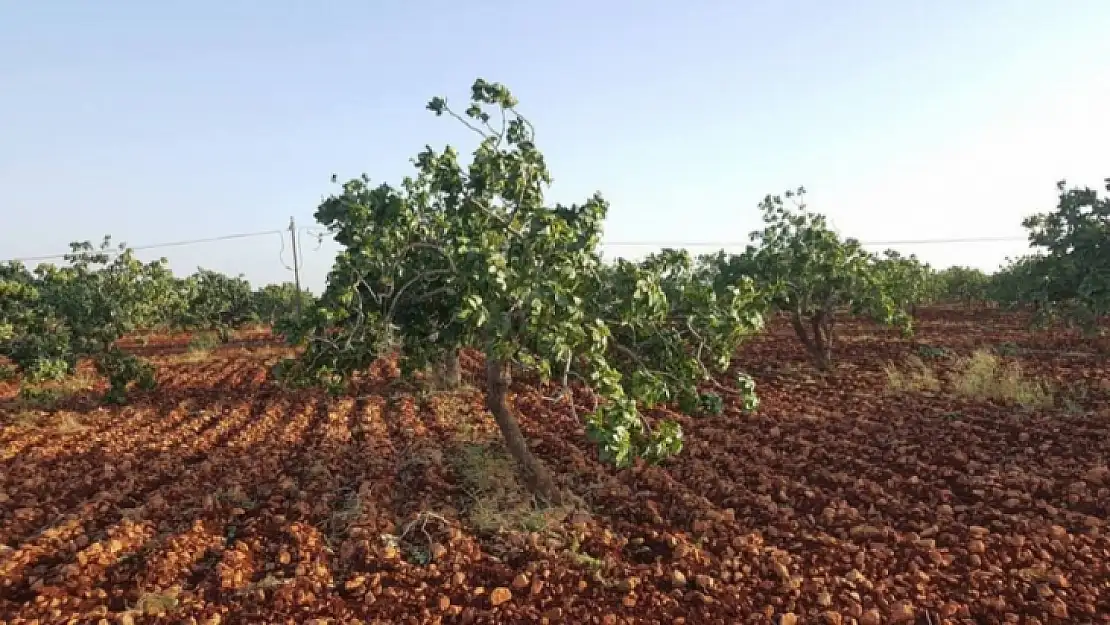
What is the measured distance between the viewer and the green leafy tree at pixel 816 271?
13125 mm

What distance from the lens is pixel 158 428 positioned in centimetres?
1106

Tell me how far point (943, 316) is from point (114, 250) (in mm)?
28412

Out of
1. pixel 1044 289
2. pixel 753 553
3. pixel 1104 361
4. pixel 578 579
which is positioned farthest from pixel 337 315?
pixel 1104 361

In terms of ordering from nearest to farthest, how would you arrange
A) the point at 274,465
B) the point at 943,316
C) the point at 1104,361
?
the point at 274,465 < the point at 1104,361 < the point at 943,316

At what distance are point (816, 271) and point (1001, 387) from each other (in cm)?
386

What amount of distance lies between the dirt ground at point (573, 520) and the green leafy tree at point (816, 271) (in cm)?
287

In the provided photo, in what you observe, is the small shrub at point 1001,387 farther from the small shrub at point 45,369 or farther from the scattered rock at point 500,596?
the small shrub at point 45,369

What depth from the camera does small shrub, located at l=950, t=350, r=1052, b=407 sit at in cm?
998

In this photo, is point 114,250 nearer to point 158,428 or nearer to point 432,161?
point 158,428

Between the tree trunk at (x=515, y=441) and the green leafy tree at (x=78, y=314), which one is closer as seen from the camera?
the tree trunk at (x=515, y=441)

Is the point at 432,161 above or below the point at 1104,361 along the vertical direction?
above

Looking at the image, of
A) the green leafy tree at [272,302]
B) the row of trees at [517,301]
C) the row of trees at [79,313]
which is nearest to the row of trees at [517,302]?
the row of trees at [517,301]

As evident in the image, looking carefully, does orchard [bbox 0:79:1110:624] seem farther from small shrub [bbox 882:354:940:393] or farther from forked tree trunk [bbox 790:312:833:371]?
forked tree trunk [bbox 790:312:833:371]

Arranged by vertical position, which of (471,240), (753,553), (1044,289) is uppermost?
(471,240)
